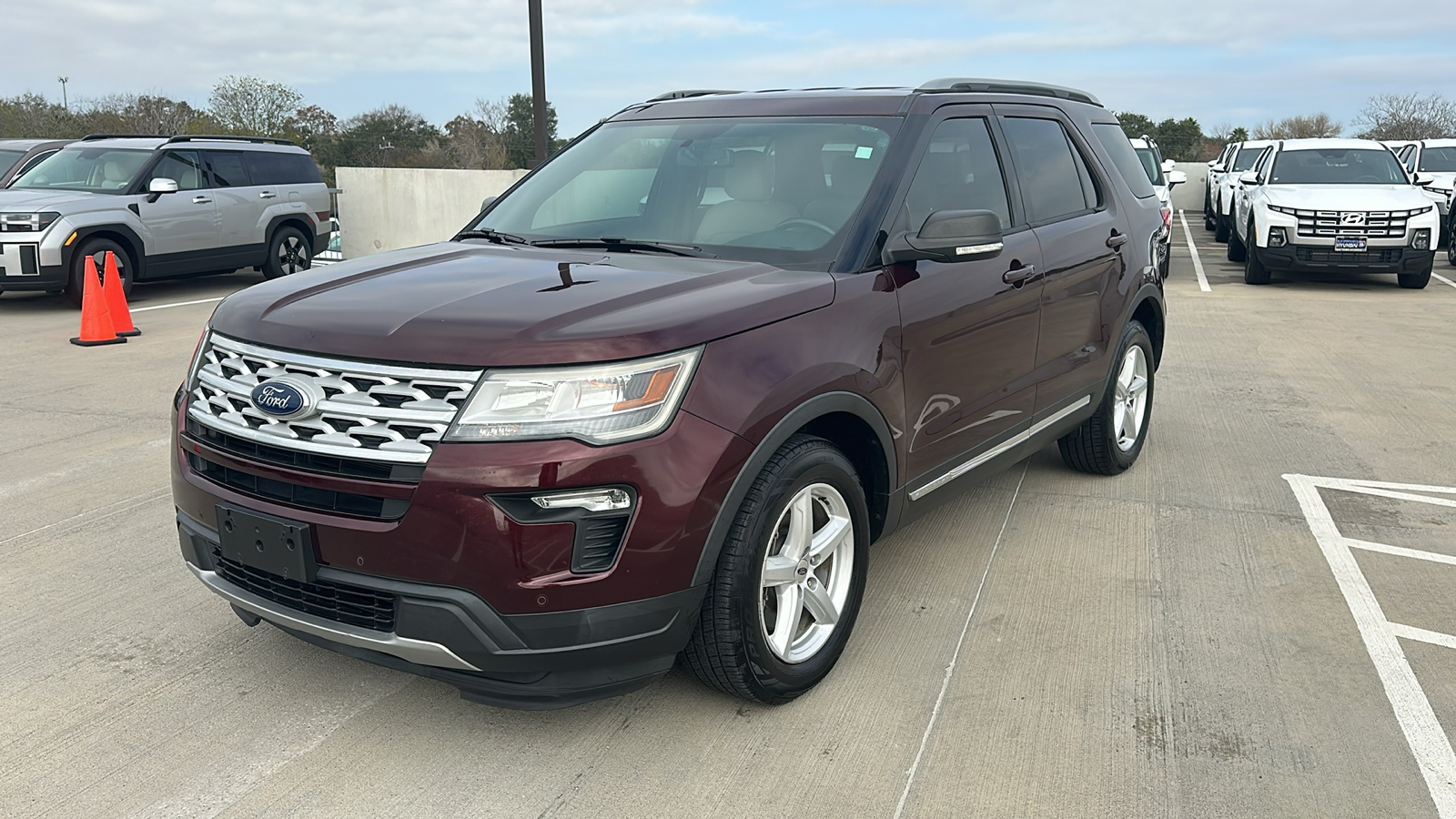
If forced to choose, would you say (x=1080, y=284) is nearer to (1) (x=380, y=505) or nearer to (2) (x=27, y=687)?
(1) (x=380, y=505)

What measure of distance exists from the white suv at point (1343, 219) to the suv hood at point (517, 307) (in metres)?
12.1

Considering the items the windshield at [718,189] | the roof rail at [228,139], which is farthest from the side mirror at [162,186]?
the windshield at [718,189]

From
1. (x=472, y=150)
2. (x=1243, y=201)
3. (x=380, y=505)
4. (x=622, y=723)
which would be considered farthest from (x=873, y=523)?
(x=472, y=150)

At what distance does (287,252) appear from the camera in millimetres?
13945

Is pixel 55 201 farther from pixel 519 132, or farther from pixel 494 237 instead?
pixel 519 132

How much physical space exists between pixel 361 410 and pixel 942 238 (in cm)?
185

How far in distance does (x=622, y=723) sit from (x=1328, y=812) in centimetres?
184

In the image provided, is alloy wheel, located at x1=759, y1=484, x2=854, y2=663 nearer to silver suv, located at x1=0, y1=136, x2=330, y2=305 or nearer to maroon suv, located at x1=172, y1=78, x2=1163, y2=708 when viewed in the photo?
maroon suv, located at x1=172, y1=78, x2=1163, y2=708

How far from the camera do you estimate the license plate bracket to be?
9.20ft

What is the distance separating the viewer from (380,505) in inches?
108

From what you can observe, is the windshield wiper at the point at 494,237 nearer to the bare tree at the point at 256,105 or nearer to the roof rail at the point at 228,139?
the roof rail at the point at 228,139

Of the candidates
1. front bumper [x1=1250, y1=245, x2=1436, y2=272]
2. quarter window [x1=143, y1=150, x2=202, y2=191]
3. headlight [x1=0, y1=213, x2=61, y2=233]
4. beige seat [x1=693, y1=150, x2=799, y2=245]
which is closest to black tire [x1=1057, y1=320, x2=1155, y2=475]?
beige seat [x1=693, y1=150, x2=799, y2=245]

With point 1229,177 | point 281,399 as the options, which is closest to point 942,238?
point 281,399

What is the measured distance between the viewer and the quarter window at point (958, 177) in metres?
3.91
